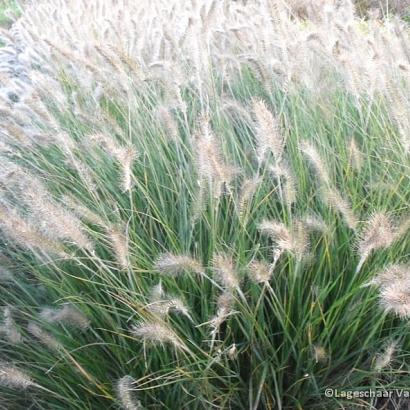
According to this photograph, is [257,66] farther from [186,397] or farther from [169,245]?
[186,397]

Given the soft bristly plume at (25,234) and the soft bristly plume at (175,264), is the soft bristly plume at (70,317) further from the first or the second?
the soft bristly plume at (175,264)

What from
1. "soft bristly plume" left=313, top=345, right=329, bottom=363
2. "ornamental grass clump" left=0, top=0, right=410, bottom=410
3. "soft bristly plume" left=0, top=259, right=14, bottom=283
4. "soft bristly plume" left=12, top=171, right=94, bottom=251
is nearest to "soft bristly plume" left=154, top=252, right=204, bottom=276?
"ornamental grass clump" left=0, top=0, right=410, bottom=410

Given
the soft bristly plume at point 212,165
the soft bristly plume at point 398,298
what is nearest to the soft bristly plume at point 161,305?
the soft bristly plume at point 212,165

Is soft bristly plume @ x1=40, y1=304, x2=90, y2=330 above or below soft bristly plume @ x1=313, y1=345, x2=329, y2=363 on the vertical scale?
above

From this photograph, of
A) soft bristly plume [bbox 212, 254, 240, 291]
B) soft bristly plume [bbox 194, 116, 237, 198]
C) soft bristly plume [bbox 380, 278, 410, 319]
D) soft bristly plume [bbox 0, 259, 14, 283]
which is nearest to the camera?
soft bristly plume [bbox 380, 278, 410, 319]

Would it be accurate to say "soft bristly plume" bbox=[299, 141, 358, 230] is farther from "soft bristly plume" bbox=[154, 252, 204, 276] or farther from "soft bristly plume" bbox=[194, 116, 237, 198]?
"soft bristly plume" bbox=[154, 252, 204, 276]

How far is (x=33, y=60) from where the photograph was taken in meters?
3.77

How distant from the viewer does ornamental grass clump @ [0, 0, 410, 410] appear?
5.47 ft

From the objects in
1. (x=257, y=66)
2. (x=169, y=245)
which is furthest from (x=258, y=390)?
(x=257, y=66)

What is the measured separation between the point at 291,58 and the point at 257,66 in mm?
162

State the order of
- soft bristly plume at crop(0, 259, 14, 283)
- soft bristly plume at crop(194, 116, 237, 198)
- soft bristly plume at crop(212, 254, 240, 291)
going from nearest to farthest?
soft bristly plume at crop(212, 254, 240, 291) < soft bristly plume at crop(194, 116, 237, 198) < soft bristly plume at crop(0, 259, 14, 283)

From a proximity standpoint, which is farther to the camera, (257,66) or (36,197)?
(257,66)

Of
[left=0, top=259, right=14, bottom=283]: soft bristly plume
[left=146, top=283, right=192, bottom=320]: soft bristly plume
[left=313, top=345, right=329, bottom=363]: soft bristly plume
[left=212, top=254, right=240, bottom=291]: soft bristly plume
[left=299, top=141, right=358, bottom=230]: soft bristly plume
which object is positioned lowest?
[left=313, top=345, right=329, bottom=363]: soft bristly plume

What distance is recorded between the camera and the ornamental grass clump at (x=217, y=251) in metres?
1.67
